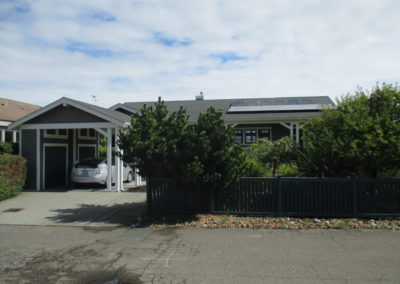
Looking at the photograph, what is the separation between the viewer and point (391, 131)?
8508 millimetres

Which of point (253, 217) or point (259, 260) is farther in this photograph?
point (253, 217)

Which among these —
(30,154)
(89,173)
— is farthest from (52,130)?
(89,173)

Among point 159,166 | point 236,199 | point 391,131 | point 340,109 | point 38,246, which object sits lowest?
point 38,246

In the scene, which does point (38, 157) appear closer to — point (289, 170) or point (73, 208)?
point (73, 208)

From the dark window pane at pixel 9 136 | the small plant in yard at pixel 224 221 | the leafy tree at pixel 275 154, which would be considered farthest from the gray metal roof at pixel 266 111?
the small plant in yard at pixel 224 221

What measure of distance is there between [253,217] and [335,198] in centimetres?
217

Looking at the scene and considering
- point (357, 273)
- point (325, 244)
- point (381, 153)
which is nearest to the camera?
point (357, 273)

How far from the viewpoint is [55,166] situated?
1539 centimetres

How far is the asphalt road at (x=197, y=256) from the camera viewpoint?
Result: 4.83m

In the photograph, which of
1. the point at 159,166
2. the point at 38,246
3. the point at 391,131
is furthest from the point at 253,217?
the point at 38,246

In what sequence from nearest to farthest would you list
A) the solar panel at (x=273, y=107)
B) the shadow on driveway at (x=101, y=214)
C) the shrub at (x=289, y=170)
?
the shadow on driveway at (x=101, y=214) → the shrub at (x=289, y=170) → the solar panel at (x=273, y=107)

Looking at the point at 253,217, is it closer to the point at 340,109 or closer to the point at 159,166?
the point at 159,166

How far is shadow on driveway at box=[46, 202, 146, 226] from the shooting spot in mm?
8672

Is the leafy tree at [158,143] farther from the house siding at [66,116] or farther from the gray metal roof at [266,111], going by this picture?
the gray metal roof at [266,111]
